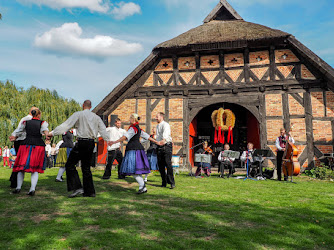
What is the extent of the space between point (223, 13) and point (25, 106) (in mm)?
17030

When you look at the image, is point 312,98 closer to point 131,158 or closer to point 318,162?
point 318,162

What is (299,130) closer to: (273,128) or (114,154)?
(273,128)

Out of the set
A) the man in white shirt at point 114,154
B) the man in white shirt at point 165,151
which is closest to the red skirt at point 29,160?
the man in white shirt at point 165,151

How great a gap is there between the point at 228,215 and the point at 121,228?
1.63 m

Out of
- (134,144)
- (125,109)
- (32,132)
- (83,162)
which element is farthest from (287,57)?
(32,132)

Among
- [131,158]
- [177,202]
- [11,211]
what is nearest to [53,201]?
[11,211]

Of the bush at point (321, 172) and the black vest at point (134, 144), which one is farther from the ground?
the black vest at point (134, 144)

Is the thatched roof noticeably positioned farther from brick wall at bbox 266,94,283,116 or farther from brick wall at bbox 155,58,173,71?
brick wall at bbox 266,94,283,116

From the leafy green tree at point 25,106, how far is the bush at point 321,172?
62.4 feet

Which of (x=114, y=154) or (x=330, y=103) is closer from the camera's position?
(x=114, y=154)

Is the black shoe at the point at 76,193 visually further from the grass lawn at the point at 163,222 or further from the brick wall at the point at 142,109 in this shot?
the brick wall at the point at 142,109

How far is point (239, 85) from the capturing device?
11.6 m

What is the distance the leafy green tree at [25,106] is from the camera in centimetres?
2008

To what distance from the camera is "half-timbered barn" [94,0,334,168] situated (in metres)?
10.6
